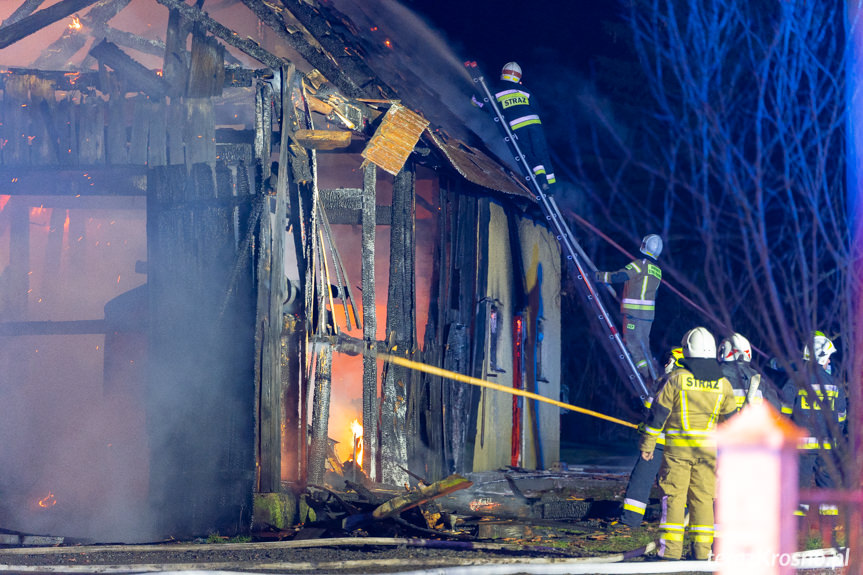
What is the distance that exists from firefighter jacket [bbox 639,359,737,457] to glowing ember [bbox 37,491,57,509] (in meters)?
6.38

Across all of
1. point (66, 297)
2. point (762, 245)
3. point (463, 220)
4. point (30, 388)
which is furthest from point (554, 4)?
point (762, 245)

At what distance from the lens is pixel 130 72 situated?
8320 mm

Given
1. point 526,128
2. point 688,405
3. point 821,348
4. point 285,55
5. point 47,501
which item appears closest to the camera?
point 688,405

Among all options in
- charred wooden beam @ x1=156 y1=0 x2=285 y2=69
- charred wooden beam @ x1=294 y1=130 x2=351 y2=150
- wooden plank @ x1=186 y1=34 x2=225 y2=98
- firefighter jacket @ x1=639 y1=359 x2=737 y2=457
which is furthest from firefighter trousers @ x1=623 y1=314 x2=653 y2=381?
wooden plank @ x1=186 y1=34 x2=225 y2=98

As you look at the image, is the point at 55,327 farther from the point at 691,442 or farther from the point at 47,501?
the point at 691,442

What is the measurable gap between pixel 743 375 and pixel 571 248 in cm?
348

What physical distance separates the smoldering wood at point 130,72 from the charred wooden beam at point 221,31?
25.3 inches

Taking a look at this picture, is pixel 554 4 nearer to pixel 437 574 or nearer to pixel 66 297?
pixel 66 297

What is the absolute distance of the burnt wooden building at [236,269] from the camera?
8188 millimetres

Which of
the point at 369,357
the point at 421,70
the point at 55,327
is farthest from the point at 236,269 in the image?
the point at 421,70

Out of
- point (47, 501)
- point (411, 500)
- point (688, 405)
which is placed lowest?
point (47, 501)

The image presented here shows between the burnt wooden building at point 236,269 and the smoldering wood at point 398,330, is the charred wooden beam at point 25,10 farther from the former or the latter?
the smoldering wood at point 398,330

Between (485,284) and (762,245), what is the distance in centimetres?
618

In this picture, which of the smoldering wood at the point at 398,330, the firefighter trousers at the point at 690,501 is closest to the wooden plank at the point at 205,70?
the smoldering wood at the point at 398,330
